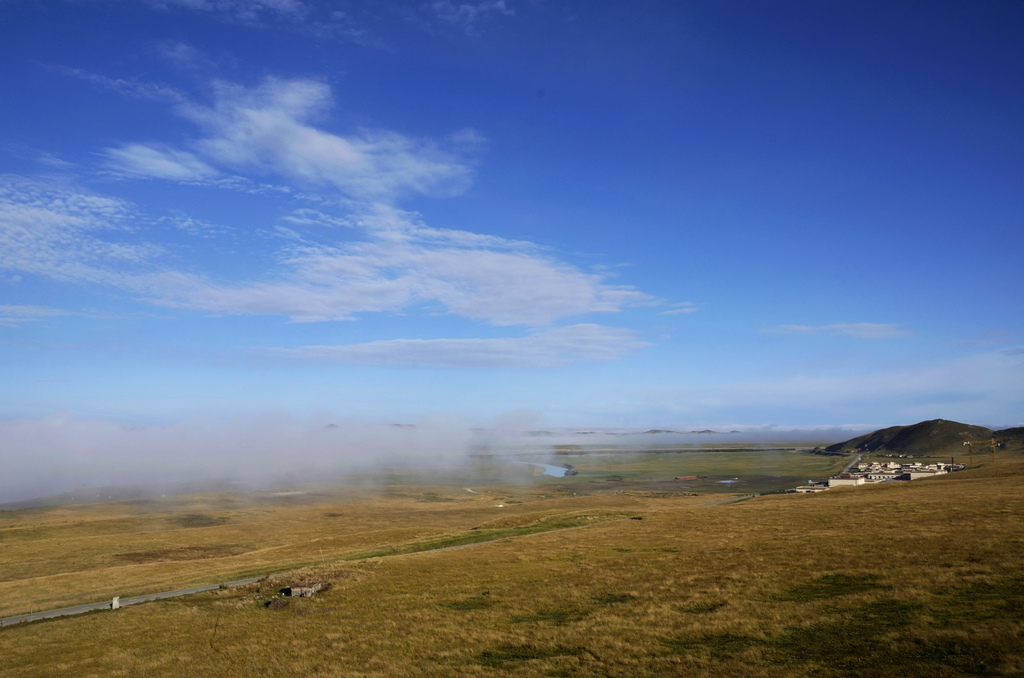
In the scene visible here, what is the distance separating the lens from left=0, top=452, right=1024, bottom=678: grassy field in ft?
66.1

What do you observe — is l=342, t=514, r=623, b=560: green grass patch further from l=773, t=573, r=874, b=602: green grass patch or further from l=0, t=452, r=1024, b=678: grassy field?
l=773, t=573, r=874, b=602: green grass patch

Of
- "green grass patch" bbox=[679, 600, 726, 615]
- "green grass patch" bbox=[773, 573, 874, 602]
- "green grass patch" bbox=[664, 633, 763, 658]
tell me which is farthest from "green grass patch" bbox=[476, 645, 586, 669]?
"green grass patch" bbox=[773, 573, 874, 602]

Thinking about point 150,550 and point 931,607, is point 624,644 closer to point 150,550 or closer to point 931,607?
point 931,607

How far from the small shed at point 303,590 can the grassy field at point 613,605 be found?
1.33 meters

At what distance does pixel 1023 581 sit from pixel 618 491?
447ft

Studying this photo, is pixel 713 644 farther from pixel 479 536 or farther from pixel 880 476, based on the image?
pixel 880 476

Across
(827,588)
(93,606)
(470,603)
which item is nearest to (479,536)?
(470,603)

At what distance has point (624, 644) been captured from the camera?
73.7 feet

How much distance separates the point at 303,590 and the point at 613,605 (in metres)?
20.3

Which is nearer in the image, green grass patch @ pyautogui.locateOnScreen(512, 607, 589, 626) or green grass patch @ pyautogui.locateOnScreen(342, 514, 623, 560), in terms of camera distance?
green grass patch @ pyautogui.locateOnScreen(512, 607, 589, 626)

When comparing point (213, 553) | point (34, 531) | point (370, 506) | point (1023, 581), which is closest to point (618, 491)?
point (370, 506)

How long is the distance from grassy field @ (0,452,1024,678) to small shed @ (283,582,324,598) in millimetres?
1333

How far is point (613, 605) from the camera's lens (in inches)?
1169

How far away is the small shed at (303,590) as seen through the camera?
1494 inches
